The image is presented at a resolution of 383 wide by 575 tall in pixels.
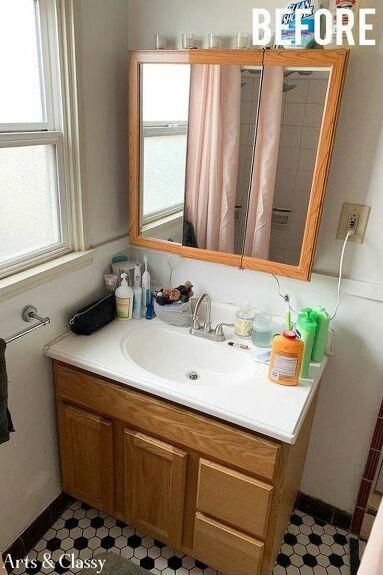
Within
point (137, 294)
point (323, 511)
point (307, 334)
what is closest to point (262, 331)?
point (307, 334)

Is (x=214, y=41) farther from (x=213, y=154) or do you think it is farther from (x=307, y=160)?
(x=307, y=160)

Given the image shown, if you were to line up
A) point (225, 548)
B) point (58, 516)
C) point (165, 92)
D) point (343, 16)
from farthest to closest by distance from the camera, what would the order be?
point (58, 516), point (165, 92), point (225, 548), point (343, 16)

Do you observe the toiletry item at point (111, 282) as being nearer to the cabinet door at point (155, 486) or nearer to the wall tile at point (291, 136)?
the cabinet door at point (155, 486)

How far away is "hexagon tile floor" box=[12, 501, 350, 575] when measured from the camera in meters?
1.64

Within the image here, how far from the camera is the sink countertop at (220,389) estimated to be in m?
1.26

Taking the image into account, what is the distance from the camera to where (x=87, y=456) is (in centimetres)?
164

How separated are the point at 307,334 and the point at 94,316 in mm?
764

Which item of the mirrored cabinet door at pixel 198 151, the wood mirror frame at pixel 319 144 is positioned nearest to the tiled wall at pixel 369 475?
the wood mirror frame at pixel 319 144

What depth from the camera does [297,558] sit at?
1693 millimetres

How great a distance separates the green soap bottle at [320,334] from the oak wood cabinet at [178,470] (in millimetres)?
259

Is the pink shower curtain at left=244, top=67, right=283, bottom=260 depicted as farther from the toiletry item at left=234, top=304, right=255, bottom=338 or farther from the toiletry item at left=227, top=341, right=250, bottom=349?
the toiletry item at left=227, top=341, right=250, bottom=349

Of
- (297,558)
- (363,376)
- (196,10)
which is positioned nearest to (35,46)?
(196,10)

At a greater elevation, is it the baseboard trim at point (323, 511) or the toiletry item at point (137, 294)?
the toiletry item at point (137, 294)

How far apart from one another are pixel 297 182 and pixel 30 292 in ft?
3.12
